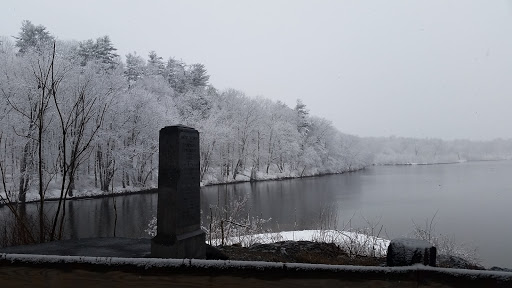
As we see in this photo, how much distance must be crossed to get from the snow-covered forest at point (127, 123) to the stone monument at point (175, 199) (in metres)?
8.95

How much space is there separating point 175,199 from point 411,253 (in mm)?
3803

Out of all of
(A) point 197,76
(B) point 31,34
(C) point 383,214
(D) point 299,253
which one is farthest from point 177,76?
(D) point 299,253

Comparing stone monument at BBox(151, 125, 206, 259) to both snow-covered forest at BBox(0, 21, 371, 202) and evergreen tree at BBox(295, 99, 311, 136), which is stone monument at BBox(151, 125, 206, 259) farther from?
evergreen tree at BBox(295, 99, 311, 136)

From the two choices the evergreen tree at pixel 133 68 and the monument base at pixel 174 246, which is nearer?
the monument base at pixel 174 246

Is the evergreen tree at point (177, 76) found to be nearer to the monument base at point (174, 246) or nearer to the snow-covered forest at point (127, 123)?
the snow-covered forest at point (127, 123)

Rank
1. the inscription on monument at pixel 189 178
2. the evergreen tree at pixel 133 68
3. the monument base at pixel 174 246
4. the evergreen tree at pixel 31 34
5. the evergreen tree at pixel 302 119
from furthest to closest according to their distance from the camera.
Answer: the evergreen tree at pixel 302 119
the evergreen tree at pixel 133 68
the evergreen tree at pixel 31 34
the inscription on monument at pixel 189 178
the monument base at pixel 174 246

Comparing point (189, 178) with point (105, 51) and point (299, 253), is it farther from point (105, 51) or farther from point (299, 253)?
point (105, 51)

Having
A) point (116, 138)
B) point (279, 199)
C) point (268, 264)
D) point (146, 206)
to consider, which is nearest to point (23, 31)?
point (116, 138)

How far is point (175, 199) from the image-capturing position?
5.80m

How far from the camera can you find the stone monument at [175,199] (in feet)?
18.7

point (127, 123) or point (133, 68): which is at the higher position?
point (133, 68)

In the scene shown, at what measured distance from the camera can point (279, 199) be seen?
29797mm

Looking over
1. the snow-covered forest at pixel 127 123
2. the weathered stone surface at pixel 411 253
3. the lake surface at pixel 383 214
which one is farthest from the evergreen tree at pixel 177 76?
the weathered stone surface at pixel 411 253

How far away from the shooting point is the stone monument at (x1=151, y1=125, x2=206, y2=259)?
571 centimetres
